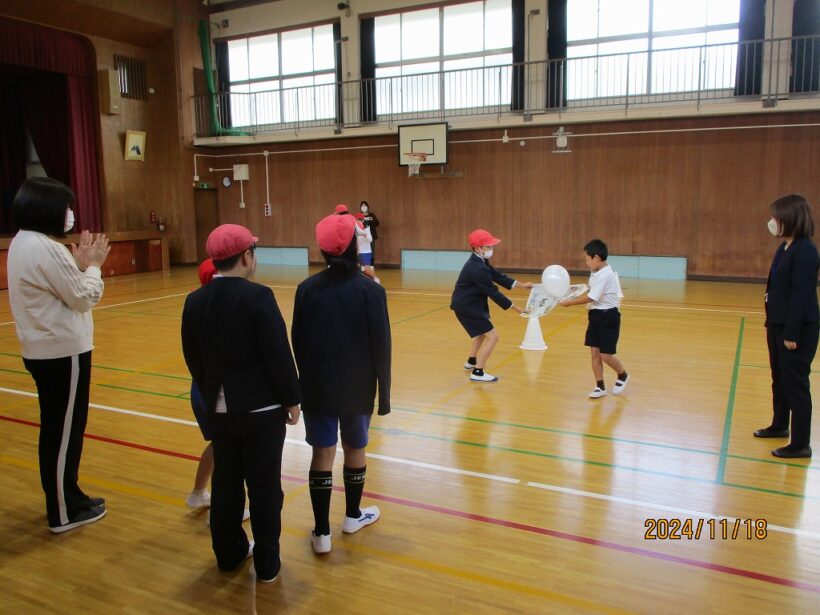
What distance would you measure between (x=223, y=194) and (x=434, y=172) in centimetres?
672

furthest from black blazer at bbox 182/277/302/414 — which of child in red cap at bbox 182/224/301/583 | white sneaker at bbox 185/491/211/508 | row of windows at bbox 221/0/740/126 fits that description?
row of windows at bbox 221/0/740/126

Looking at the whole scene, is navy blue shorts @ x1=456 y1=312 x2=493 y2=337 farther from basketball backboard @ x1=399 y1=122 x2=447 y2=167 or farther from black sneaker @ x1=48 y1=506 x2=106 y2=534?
basketball backboard @ x1=399 y1=122 x2=447 y2=167

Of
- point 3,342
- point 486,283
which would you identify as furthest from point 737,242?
point 3,342

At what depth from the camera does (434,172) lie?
16.1 meters

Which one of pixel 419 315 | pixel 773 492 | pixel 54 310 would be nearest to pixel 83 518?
pixel 54 310

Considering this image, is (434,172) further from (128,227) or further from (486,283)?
(486,283)

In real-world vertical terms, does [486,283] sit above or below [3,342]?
above

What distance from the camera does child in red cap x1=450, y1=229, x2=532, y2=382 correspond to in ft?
18.8

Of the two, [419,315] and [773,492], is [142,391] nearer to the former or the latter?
[419,315]

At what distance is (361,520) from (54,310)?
178 centimetres

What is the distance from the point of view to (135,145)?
17.2 metres

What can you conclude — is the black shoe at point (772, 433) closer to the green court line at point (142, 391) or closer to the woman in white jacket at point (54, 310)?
the woman in white jacket at point (54, 310)

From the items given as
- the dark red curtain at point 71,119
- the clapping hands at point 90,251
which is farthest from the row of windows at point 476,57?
the clapping hands at point 90,251

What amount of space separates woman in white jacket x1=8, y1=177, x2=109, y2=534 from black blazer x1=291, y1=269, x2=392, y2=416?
0.97 metres
